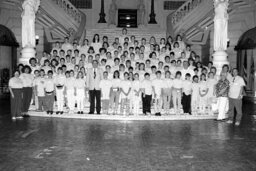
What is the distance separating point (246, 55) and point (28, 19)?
11343mm

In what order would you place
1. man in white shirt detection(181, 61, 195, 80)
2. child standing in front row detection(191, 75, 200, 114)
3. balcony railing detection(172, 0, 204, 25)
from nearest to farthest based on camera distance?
child standing in front row detection(191, 75, 200, 114) < man in white shirt detection(181, 61, 195, 80) < balcony railing detection(172, 0, 204, 25)

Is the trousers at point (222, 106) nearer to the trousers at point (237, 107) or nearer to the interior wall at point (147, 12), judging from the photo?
the trousers at point (237, 107)

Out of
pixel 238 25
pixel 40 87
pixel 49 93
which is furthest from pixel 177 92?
pixel 238 25

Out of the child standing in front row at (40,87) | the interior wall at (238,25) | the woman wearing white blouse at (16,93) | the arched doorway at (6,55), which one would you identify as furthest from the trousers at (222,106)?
the arched doorway at (6,55)

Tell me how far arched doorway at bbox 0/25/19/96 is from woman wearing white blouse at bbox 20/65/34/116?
722 cm

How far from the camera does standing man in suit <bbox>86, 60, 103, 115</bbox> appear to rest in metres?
11.0

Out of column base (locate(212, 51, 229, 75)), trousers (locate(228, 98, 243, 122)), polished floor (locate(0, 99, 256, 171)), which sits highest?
column base (locate(212, 51, 229, 75))

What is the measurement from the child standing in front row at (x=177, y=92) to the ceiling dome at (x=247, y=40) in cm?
782

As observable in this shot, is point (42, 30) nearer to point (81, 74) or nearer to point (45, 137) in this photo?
point (81, 74)

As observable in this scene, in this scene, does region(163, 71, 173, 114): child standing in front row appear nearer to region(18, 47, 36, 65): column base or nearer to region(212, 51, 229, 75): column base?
region(212, 51, 229, 75): column base

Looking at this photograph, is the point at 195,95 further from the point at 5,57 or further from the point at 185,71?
the point at 5,57

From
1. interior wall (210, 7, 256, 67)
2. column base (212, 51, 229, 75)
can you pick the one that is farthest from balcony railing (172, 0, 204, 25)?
column base (212, 51, 229, 75)

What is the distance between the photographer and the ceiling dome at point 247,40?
17.2 m

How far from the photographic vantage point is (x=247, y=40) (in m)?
17.5
